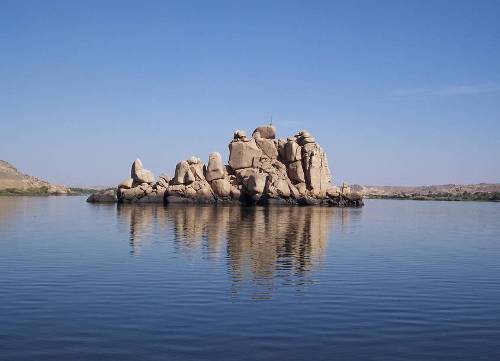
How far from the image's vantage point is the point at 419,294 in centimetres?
2294

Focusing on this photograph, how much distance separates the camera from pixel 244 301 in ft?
67.8

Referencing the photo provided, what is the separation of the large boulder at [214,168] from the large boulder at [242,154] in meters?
3.13

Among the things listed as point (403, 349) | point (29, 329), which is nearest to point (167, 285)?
point (29, 329)

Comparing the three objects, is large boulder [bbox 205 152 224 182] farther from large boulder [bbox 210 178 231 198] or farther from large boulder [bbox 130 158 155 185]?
large boulder [bbox 130 158 155 185]

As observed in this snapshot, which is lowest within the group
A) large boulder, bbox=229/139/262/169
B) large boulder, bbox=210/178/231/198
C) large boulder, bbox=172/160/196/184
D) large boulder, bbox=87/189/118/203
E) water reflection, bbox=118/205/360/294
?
water reflection, bbox=118/205/360/294

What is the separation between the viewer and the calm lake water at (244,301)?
1495 centimetres

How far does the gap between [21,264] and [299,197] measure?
83860mm

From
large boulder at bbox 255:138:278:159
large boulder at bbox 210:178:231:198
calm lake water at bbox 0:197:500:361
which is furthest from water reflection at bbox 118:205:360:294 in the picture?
large boulder at bbox 255:138:278:159

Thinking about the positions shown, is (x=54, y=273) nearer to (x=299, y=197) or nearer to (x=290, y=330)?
(x=290, y=330)

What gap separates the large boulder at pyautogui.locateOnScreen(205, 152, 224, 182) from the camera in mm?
112062

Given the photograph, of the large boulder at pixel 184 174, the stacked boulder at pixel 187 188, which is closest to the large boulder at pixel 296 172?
the stacked boulder at pixel 187 188

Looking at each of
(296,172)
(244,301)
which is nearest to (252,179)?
(296,172)

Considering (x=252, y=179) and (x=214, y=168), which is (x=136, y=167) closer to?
(x=214, y=168)

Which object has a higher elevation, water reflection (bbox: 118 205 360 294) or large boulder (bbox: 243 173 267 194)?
large boulder (bbox: 243 173 267 194)
